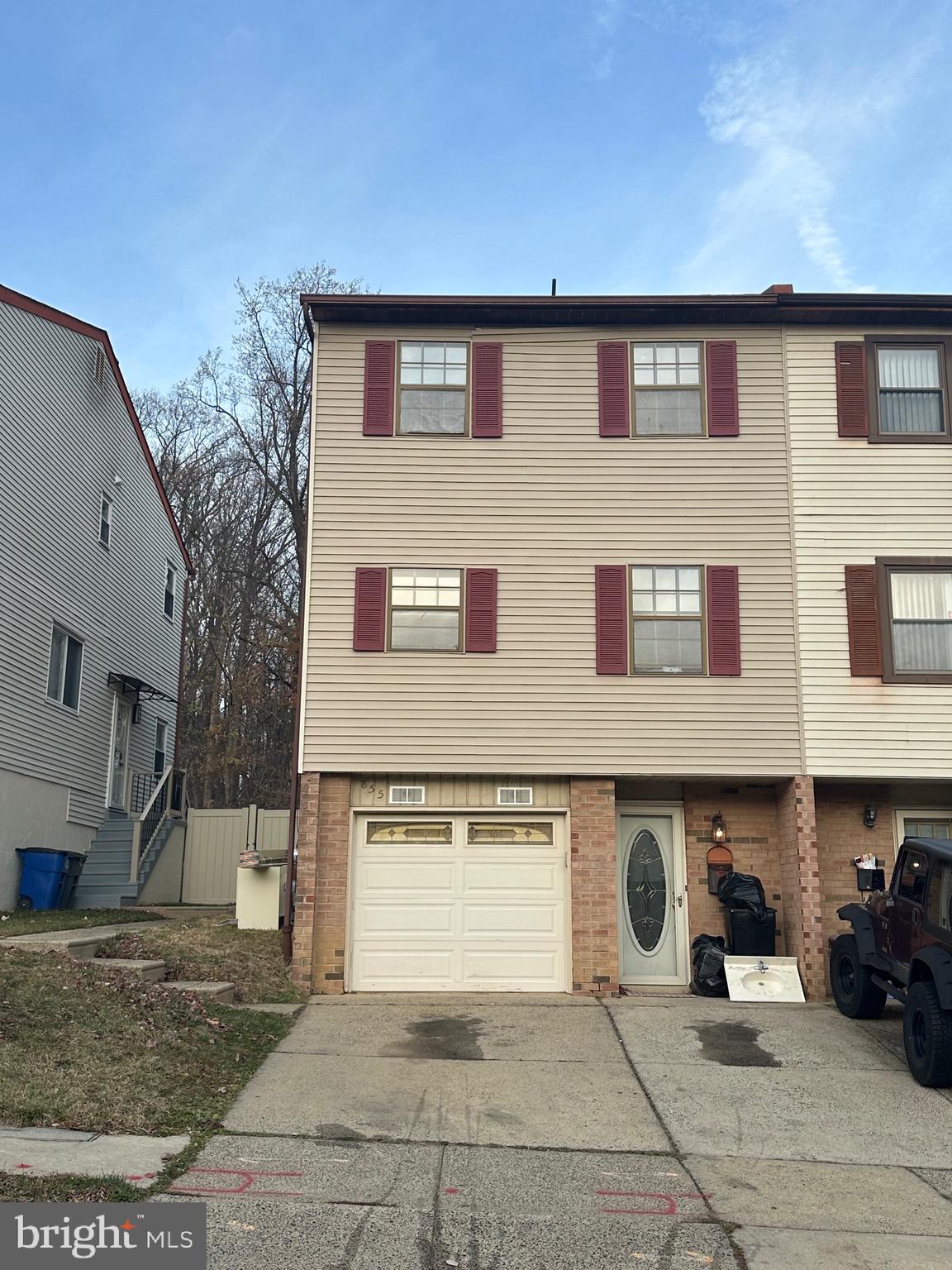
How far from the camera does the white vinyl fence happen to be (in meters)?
20.2

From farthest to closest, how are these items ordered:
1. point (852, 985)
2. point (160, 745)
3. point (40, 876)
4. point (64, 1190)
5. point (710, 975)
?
1. point (160, 745)
2. point (40, 876)
3. point (710, 975)
4. point (852, 985)
5. point (64, 1190)

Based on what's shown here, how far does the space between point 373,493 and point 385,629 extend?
1.65 metres

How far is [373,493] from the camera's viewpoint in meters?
13.7

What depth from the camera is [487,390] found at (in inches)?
547

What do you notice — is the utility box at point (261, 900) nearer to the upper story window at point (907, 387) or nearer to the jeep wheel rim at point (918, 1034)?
the jeep wheel rim at point (918, 1034)

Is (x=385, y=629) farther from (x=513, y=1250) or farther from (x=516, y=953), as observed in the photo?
(x=513, y=1250)

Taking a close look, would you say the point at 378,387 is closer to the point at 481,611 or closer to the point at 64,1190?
the point at 481,611

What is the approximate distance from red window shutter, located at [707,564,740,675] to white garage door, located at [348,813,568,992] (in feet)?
8.57

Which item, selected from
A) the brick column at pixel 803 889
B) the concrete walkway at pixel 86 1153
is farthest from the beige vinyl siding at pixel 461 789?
the concrete walkway at pixel 86 1153

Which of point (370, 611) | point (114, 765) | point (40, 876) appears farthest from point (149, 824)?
point (370, 611)

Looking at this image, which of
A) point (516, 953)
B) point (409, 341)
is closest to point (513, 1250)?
point (516, 953)

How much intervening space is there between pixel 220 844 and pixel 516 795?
8.94 m

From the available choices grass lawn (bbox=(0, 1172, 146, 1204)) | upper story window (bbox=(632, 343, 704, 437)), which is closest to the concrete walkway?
grass lawn (bbox=(0, 1172, 146, 1204))

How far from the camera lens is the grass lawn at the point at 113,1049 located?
23.6ft
